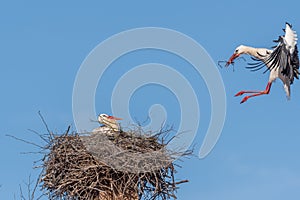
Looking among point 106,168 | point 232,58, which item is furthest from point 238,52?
point 106,168

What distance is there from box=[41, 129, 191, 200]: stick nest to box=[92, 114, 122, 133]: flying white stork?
1.42ft

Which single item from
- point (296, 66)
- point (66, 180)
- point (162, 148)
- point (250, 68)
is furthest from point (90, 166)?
point (296, 66)

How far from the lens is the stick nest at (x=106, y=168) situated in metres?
8.98

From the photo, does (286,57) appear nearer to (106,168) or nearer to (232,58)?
(232,58)

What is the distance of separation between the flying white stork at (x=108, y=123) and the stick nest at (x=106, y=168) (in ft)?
1.42

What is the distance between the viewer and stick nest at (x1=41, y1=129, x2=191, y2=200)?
8.98 meters

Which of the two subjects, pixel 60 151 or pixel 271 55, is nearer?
pixel 60 151

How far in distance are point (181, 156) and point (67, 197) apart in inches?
56.2

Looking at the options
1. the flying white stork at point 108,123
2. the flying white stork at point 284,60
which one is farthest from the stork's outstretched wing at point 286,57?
the flying white stork at point 108,123

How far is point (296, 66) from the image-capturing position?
10539mm

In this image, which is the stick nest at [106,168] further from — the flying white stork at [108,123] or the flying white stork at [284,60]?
the flying white stork at [284,60]

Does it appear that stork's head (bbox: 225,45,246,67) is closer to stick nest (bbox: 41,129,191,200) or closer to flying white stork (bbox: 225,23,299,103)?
flying white stork (bbox: 225,23,299,103)

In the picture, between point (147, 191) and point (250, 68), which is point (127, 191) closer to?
point (147, 191)

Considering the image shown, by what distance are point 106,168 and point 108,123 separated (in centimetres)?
142
